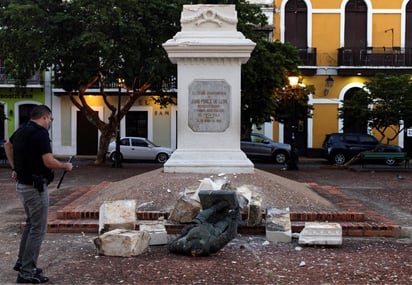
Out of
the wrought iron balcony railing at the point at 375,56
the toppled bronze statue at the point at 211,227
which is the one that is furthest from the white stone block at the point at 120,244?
the wrought iron balcony railing at the point at 375,56

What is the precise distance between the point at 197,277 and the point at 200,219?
115 cm

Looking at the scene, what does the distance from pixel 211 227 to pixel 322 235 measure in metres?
1.57

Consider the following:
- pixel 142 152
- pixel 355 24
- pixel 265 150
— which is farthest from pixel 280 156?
pixel 355 24

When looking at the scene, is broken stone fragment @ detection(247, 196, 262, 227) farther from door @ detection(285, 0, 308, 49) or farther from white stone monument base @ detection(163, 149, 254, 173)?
door @ detection(285, 0, 308, 49)

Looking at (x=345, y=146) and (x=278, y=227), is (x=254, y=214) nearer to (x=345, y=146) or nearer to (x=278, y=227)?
(x=278, y=227)

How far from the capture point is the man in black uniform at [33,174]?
241 inches

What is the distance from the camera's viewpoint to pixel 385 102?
85.4 ft

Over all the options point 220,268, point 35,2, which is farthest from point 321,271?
point 35,2

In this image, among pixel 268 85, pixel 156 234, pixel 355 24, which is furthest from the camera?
pixel 355 24

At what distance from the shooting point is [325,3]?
1389 inches

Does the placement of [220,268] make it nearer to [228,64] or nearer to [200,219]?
[200,219]

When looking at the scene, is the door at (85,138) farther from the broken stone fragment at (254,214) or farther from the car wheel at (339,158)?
the broken stone fragment at (254,214)

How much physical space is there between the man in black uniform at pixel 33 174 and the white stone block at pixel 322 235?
3.38 metres

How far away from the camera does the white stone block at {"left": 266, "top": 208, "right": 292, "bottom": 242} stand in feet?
26.9
